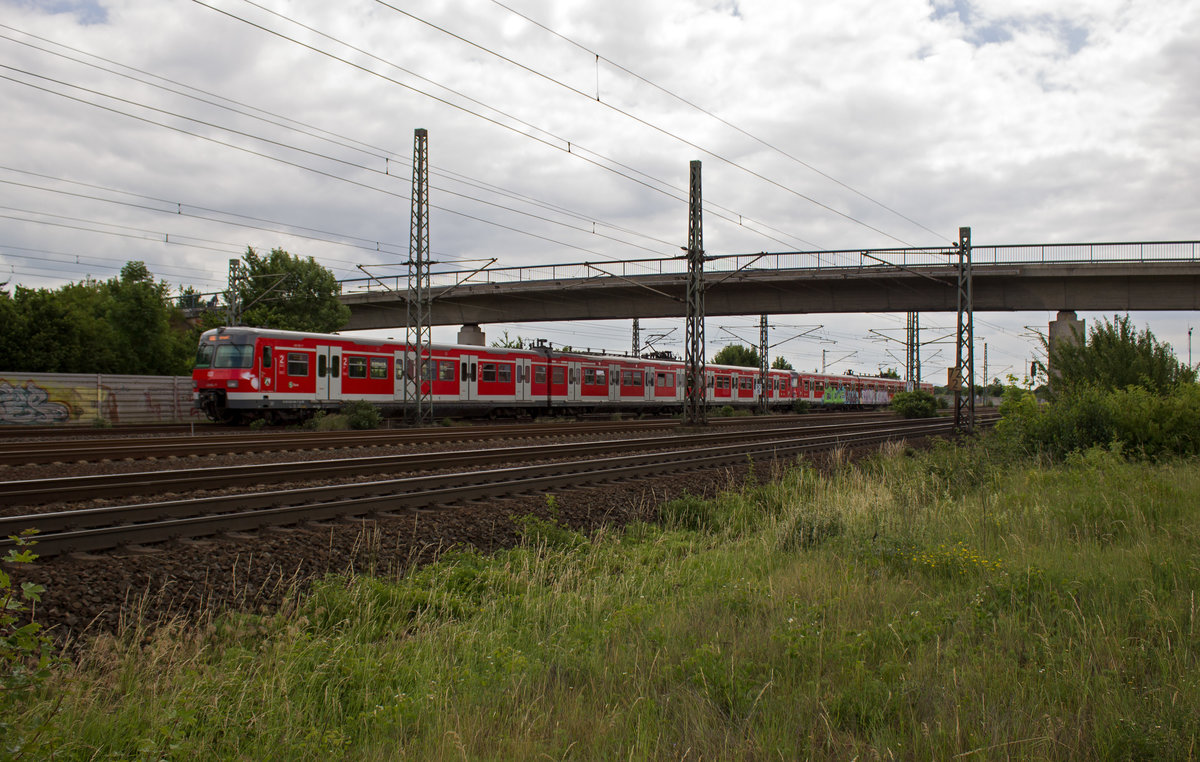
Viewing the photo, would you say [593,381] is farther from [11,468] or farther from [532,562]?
[532,562]

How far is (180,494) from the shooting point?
9.32m

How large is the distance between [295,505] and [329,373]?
54.0 feet

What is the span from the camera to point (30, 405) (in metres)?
26.1

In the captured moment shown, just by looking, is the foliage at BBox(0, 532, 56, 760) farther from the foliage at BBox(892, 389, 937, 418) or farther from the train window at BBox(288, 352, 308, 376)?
the foliage at BBox(892, 389, 937, 418)

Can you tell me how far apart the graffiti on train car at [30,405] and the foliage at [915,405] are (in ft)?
134

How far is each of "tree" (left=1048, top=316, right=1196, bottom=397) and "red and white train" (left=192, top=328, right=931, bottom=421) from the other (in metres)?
19.4

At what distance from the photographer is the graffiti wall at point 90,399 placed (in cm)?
2591

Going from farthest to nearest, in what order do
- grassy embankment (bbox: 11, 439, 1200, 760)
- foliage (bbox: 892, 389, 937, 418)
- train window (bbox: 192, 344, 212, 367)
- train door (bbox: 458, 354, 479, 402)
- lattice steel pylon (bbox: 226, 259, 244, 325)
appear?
foliage (bbox: 892, 389, 937, 418)
lattice steel pylon (bbox: 226, 259, 244, 325)
train door (bbox: 458, 354, 479, 402)
train window (bbox: 192, 344, 212, 367)
grassy embankment (bbox: 11, 439, 1200, 760)

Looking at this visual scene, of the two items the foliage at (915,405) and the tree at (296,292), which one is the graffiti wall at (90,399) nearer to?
the tree at (296,292)

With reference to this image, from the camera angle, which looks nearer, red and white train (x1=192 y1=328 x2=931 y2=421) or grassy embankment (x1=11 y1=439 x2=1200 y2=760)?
grassy embankment (x1=11 y1=439 x2=1200 y2=760)

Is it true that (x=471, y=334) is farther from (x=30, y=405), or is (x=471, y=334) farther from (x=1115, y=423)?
(x=1115, y=423)

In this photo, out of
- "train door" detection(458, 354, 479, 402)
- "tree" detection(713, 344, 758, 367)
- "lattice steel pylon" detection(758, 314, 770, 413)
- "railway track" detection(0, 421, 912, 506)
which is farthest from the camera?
"tree" detection(713, 344, 758, 367)


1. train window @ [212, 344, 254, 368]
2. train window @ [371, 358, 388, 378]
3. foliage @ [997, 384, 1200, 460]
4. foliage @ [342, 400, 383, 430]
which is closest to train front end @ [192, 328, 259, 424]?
train window @ [212, 344, 254, 368]

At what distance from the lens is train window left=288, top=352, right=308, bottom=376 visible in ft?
75.1
